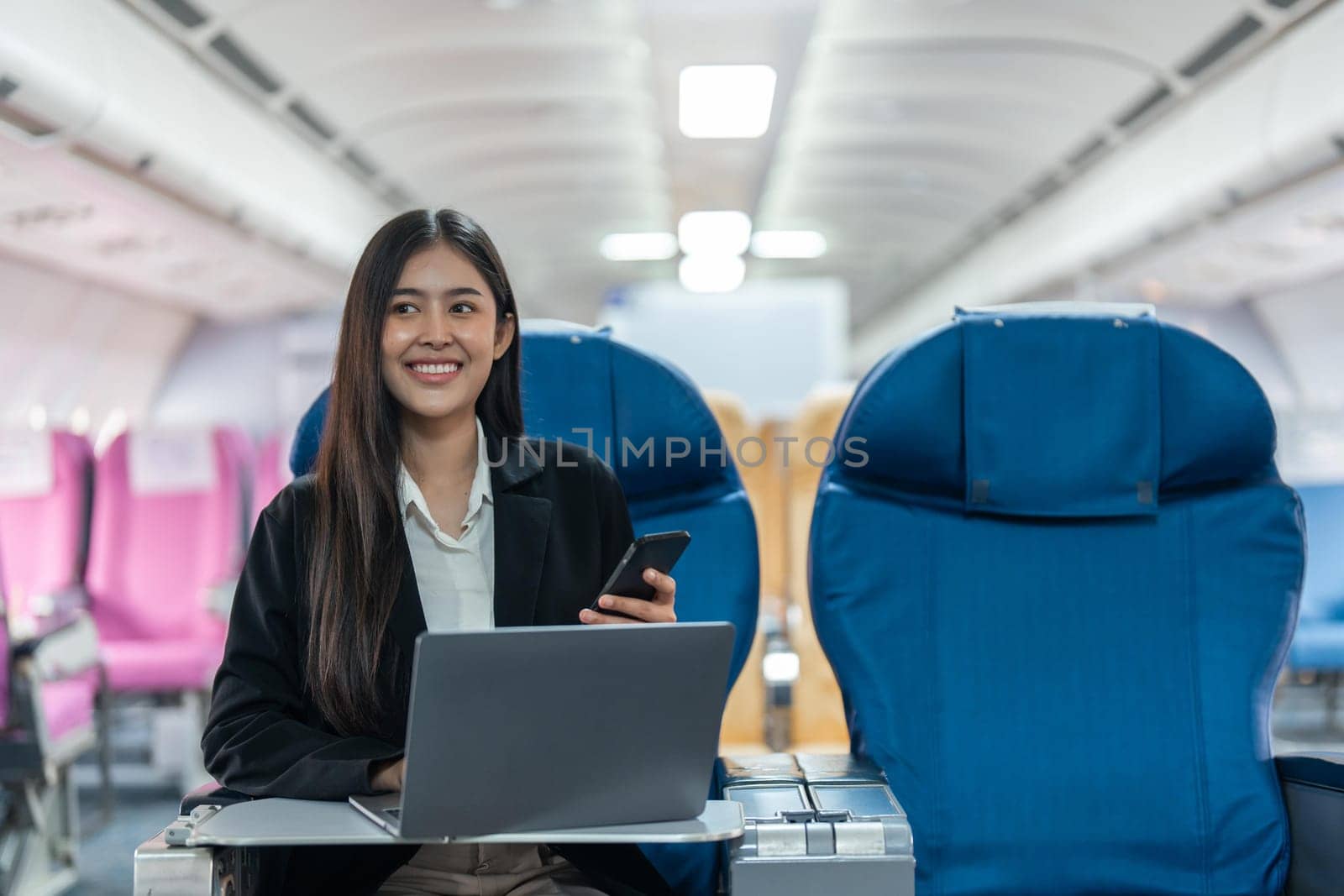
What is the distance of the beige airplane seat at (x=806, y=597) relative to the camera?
12.1 ft

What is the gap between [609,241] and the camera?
472 inches

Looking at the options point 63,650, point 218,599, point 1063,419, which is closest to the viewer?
point 1063,419

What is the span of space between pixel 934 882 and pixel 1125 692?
49 cm

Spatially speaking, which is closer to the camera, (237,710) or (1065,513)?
(237,710)

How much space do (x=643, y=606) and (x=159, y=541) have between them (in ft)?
15.0

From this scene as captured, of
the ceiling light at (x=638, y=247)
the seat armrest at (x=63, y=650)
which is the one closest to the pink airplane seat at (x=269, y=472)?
the seat armrest at (x=63, y=650)

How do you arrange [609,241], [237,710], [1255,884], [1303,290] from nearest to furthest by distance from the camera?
1. [237,710]
2. [1255,884]
3. [1303,290]
4. [609,241]

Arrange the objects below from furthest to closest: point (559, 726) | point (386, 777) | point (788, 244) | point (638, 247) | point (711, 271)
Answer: point (711, 271)
point (638, 247)
point (788, 244)
point (386, 777)
point (559, 726)


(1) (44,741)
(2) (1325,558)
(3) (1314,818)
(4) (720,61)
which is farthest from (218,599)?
(2) (1325,558)

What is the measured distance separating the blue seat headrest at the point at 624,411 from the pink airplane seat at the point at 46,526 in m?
3.87

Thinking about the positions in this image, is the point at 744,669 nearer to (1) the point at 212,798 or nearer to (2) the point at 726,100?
(1) the point at 212,798

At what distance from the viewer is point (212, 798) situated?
1739 millimetres

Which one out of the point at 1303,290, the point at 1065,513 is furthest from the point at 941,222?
the point at 1065,513

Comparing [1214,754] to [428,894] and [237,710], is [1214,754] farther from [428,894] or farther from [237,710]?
[237,710]
